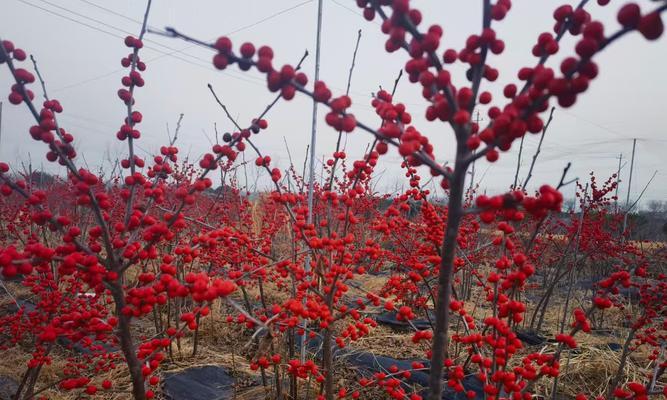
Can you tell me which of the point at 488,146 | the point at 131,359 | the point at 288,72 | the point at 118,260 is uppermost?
the point at 288,72

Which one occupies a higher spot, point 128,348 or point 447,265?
point 447,265

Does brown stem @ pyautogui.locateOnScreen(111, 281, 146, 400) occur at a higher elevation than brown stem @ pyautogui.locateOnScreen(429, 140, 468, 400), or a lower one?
lower

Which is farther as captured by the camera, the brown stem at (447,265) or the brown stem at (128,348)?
the brown stem at (128,348)

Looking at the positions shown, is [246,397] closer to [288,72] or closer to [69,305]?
[69,305]

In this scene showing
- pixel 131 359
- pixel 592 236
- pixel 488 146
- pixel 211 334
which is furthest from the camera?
pixel 592 236

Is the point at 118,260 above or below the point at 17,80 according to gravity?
below

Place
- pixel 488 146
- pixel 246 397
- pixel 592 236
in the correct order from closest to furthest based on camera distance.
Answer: pixel 488 146, pixel 246 397, pixel 592 236

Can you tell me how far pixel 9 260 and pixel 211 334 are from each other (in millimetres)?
4652

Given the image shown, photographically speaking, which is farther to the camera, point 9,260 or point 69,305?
point 69,305

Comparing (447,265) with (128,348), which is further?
(128,348)

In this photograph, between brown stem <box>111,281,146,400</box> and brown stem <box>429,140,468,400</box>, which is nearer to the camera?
brown stem <box>429,140,468,400</box>

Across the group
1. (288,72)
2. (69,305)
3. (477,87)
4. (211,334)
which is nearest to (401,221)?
(477,87)

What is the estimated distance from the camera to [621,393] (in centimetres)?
169

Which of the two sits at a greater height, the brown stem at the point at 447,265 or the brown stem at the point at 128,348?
the brown stem at the point at 447,265
